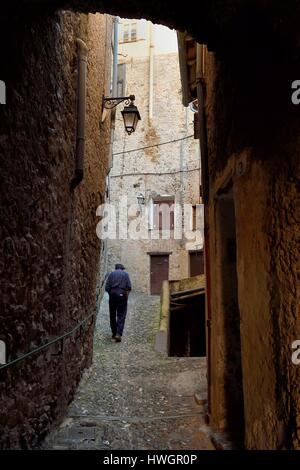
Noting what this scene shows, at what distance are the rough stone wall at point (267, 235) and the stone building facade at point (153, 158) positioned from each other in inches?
457

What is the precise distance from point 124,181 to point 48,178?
12134 millimetres

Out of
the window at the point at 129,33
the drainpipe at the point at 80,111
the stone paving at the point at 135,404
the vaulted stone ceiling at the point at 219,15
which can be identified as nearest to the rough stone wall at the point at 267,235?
the vaulted stone ceiling at the point at 219,15

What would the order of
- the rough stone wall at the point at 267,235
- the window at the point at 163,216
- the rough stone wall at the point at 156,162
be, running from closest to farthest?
the rough stone wall at the point at 267,235
the rough stone wall at the point at 156,162
the window at the point at 163,216

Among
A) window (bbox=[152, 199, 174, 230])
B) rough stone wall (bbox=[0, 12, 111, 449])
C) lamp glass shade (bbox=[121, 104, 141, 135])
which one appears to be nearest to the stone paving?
rough stone wall (bbox=[0, 12, 111, 449])

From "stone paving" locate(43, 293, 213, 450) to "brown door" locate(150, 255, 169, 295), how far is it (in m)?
7.39

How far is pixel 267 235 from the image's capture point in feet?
7.41

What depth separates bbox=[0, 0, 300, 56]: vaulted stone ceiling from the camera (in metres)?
2.06

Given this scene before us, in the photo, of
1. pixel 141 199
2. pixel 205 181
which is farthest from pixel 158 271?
pixel 205 181

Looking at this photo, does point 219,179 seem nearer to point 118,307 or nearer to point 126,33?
point 118,307

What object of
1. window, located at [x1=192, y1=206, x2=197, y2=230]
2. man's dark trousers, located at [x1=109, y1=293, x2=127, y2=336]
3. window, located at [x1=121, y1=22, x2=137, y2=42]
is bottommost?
man's dark trousers, located at [x1=109, y1=293, x2=127, y2=336]

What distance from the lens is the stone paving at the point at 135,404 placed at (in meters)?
3.31

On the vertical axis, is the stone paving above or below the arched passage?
below

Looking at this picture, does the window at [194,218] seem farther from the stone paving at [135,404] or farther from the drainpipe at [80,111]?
the drainpipe at [80,111]

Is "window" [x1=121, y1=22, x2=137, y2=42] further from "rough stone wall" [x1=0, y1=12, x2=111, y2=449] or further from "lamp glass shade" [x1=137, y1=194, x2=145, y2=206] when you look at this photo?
"rough stone wall" [x1=0, y1=12, x2=111, y2=449]
